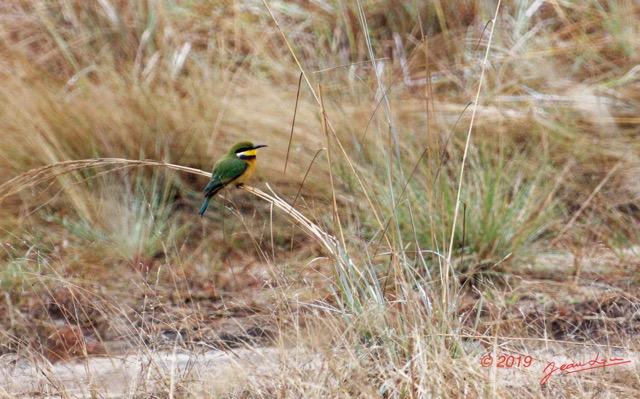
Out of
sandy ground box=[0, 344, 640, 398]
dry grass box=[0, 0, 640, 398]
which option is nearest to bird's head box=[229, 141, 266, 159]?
dry grass box=[0, 0, 640, 398]

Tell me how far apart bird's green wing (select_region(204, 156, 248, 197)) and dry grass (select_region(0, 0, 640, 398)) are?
0.33 m

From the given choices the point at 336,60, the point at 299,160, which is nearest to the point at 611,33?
the point at 336,60

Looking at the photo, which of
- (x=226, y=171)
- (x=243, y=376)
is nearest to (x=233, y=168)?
(x=226, y=171)

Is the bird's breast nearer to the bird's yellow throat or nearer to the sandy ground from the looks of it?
the bird's yellow throat

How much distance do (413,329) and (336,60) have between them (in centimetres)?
376

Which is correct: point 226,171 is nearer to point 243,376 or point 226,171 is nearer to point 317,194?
point 317,194

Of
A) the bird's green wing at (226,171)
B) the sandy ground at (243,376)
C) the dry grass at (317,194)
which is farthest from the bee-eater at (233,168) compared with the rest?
the sandy ground at (243,376)

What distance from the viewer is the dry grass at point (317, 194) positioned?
2.98 metres

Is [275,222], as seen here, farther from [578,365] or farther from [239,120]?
[578,365]

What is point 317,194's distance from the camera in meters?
4.89

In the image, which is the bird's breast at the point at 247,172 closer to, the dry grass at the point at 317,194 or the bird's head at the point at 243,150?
the bird's head at the point at 243,150

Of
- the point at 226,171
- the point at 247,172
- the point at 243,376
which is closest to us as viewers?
the point at 243,376

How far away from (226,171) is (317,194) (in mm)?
897

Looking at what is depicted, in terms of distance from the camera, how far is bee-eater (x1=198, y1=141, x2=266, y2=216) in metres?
4.09
